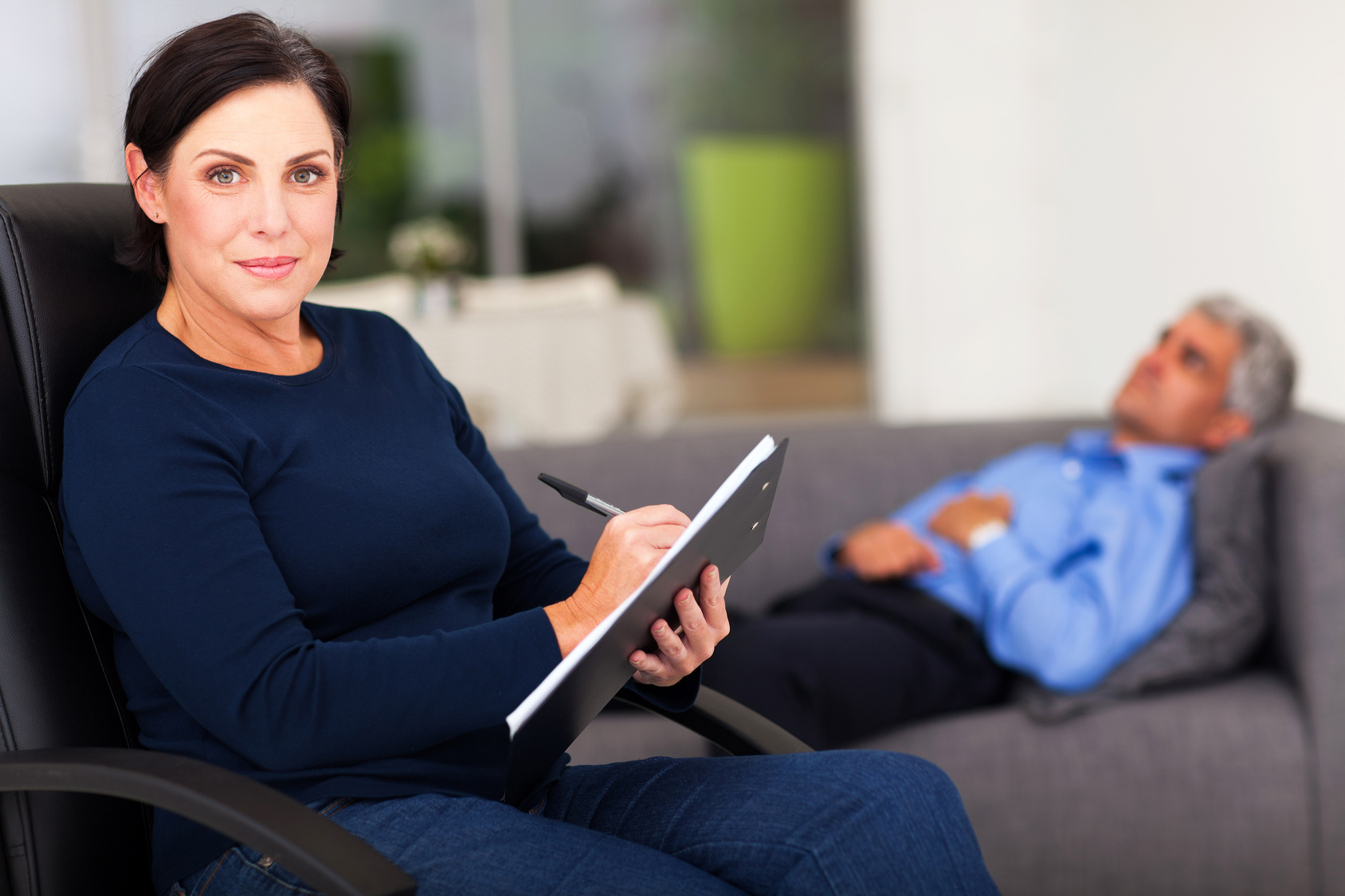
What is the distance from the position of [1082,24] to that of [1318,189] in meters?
1.87

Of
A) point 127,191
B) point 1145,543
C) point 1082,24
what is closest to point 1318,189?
point 1145,543

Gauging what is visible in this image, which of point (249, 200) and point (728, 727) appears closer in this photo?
point (249, 200)

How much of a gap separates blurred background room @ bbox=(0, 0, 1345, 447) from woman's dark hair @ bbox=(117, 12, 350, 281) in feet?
0.28

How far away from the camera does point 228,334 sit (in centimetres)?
95

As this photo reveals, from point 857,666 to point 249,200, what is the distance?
108cm

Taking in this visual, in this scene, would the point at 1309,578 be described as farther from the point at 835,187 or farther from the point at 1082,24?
the point at 835,187

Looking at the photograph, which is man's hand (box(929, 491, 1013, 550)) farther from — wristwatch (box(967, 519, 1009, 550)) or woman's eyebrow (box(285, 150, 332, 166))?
woman's eyebrow (box(285, 150, 332, 166))

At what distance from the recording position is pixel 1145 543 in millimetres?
1806

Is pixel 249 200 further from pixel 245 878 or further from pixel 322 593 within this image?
pixel 245 878

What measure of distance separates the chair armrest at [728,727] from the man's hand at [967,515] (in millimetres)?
854

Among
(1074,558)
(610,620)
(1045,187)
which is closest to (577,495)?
(610,620)

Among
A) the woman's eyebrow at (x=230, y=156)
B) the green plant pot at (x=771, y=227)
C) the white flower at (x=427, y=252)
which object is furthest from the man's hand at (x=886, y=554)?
the green plant pot at (x=771, y=227)

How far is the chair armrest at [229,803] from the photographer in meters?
0.71

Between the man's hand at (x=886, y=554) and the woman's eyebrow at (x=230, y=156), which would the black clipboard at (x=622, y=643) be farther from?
the man's hand at (x=886, y=554)
